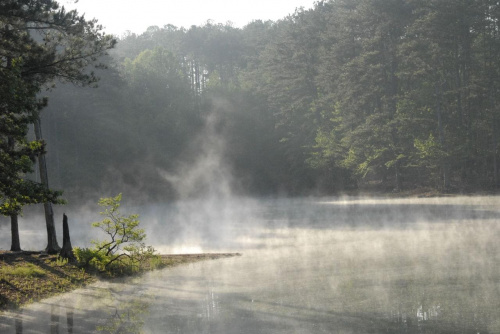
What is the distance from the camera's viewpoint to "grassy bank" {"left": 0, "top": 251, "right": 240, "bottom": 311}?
1402cm

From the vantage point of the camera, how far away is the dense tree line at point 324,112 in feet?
181

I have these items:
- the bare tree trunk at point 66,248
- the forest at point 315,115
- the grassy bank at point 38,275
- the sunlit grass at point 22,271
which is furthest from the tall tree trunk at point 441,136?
the sunlit grass at point 22,271

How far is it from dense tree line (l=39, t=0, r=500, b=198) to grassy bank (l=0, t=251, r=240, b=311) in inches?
1596

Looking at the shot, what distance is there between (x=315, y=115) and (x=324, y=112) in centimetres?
161

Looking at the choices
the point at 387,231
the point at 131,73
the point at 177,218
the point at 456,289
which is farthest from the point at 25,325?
the point at 131,73

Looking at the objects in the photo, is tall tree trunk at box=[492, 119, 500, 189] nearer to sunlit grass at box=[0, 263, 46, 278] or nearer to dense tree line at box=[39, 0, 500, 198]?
dense tree line at box=[39, 0, 500, 198]

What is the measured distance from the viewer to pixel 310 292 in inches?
513

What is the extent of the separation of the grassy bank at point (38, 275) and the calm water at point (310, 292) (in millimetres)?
714

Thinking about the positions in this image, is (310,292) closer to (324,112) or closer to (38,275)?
(38,275)

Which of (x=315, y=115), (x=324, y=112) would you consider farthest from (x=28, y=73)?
(x=315, y=115)

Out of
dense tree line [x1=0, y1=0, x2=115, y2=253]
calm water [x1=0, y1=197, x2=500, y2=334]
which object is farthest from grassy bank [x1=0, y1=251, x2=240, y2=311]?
dense tree line [x1=0, y1=0, x2=115, y2=253]

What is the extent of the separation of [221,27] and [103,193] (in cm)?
6705

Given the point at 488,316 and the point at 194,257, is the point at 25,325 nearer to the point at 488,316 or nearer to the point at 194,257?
the point at 488,316

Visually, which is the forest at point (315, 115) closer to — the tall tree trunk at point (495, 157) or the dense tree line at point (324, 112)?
the dense tree line at point (324, 112)
